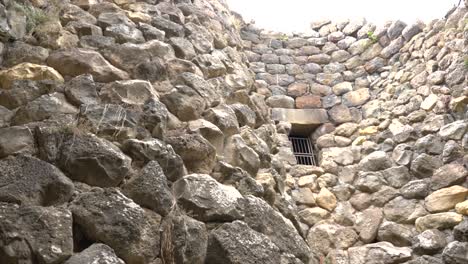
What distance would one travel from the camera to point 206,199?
1875 mm

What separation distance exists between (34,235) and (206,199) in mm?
669

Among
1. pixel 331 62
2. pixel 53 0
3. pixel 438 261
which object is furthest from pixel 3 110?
pixel 331 62

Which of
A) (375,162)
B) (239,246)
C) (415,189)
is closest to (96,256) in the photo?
(239,246)

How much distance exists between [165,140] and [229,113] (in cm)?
65

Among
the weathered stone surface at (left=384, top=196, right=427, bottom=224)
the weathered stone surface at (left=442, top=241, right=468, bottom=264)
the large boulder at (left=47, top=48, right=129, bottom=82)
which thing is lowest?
the weathered stone surface at (left=442, top=241, right=468, bottom=264)

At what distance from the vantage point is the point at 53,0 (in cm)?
265

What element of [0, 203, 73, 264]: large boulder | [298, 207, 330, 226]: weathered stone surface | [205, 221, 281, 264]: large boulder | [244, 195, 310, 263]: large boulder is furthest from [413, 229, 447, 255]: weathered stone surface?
[0, 203, 73, 264]: large boulder

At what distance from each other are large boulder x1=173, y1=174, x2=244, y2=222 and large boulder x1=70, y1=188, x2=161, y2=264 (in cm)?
20

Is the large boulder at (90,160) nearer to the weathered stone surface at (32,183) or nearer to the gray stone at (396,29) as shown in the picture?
the weathered stone surface at (32,183)

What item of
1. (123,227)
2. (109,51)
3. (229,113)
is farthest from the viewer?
(229,113)

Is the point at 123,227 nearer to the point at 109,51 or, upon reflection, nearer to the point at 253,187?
the point at 253,187

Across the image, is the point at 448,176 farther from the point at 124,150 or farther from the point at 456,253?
the point at 124,150

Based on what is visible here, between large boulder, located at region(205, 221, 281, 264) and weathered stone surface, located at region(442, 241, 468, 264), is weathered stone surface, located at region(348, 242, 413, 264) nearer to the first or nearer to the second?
weathered stone surface, located at region(442, 241, 468, 264)

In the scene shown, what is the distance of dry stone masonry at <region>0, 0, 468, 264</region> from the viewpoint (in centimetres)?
159
